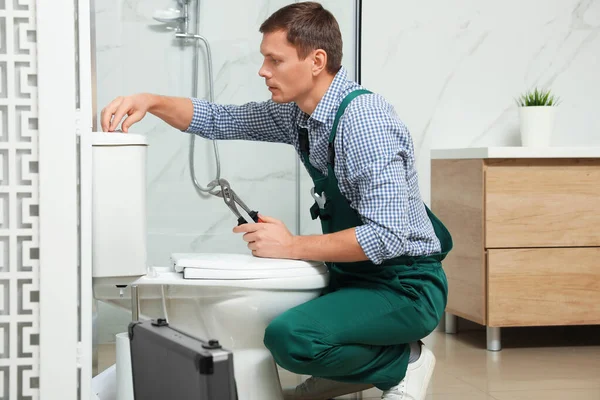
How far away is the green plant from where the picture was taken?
2.93 metres

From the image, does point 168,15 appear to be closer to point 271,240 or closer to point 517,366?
point 271,240

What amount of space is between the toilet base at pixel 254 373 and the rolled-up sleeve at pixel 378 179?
347mm

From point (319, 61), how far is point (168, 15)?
0.83 m

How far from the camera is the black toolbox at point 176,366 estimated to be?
102cm

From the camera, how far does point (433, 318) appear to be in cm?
190

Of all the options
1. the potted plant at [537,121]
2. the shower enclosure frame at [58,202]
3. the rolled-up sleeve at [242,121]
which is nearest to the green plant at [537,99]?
the potted plant at [537,121]

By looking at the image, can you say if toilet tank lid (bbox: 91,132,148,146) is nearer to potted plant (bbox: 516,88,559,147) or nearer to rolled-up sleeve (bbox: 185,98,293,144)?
rolled-up sleeve (bbox: 185,98,293,144)

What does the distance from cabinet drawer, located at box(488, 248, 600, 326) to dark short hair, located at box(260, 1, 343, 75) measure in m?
1.10

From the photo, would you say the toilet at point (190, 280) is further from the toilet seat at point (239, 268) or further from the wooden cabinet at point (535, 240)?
the wooden cabinet at point (535, 240)

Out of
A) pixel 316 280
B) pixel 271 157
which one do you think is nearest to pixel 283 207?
pixel 271 157

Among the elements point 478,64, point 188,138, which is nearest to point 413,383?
point 188,138

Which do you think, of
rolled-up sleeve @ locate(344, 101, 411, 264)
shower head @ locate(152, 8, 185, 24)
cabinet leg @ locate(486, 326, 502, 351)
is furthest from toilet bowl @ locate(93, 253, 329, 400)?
cabinet leg @ locate(486, 326, 502, 351)

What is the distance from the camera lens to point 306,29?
1.89 meters

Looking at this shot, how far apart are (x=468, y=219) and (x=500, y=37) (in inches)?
30.4
